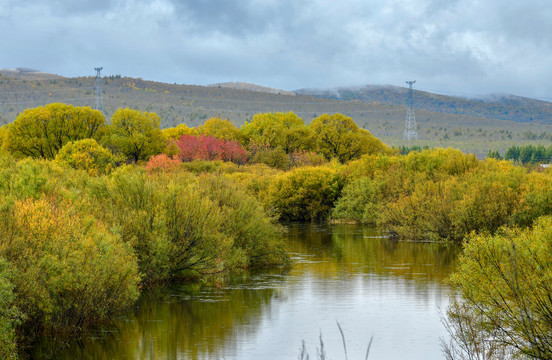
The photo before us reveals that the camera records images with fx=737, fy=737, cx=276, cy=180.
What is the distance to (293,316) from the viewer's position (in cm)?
2827

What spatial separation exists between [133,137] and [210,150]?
10006mm

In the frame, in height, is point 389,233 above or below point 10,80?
below

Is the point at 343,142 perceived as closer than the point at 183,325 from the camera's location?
No

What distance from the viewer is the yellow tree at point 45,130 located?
273 ft

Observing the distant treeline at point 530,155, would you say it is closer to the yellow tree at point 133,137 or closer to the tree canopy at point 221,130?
the tree canopy at point 221,130

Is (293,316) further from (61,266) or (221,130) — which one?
(221,130)

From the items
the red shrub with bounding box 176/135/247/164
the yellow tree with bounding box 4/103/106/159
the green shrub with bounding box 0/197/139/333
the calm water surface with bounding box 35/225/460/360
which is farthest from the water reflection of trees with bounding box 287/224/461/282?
the yellow tree with bounding box 4/103/106/159

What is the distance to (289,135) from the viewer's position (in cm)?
9975

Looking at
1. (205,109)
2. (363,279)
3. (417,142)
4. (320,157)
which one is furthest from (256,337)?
(205,109)

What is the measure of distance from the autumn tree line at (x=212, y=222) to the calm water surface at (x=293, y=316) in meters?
1.37

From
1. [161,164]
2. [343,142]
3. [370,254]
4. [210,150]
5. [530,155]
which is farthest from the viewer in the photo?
[530,155]

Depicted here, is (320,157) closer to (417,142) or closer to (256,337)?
(256,337)

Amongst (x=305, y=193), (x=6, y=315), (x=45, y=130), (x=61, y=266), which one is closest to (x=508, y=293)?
(x=61, y=266)

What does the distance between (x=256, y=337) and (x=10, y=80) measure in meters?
185
